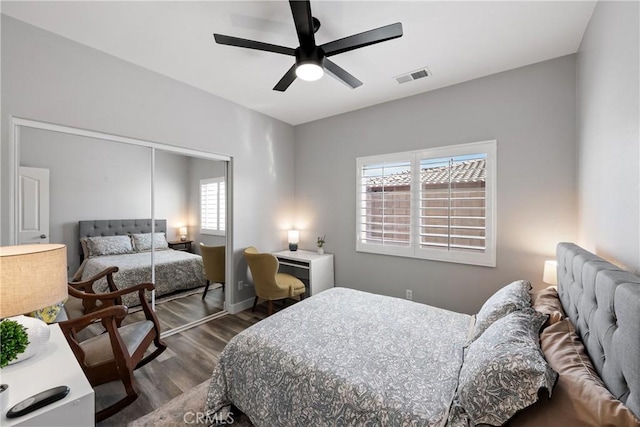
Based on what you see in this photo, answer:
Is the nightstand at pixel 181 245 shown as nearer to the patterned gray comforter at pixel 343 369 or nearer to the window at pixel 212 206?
the window at pixel 212 206

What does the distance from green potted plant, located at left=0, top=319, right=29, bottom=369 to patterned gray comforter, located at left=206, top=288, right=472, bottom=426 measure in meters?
0.98

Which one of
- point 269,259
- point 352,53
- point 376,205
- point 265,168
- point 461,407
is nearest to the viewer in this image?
point 461,407

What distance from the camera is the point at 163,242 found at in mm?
2887

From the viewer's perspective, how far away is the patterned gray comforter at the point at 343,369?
1241 millimetres

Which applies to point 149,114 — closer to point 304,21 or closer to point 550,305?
point 304,21

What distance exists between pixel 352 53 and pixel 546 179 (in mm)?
2139

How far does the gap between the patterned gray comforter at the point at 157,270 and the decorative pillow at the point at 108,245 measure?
45 mm

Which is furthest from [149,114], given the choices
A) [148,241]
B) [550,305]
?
[550,305]

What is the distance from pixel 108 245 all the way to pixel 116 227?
0.18 m

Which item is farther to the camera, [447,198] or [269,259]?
[269,259]

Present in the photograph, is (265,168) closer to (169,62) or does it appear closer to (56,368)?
(169,62)

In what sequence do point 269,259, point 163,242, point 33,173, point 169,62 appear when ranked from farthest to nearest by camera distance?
point 269,259 < point 163,242 < point 169,62 < point 33,173

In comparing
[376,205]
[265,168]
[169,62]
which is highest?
[169,62]

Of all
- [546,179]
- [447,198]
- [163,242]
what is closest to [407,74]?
[447,198]
